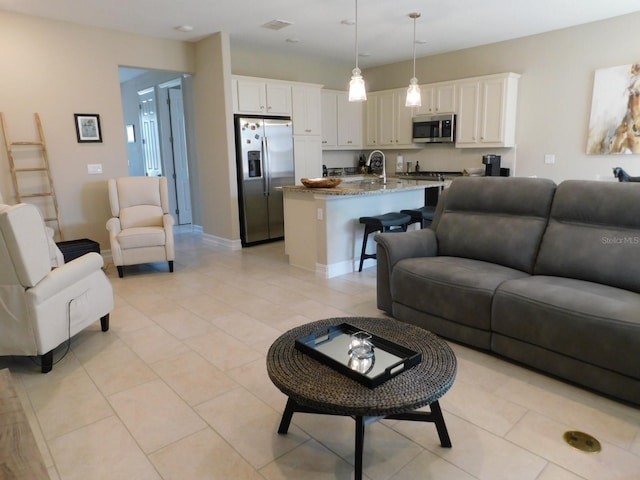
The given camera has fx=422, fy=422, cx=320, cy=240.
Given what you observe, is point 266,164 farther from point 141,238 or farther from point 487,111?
point 487,111

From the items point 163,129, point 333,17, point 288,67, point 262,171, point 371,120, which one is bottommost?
point 262,171

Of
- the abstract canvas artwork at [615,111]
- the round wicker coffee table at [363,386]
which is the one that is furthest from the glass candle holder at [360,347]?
the abstract canvas artwork at [615,111]

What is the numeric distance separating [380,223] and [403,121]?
352cm

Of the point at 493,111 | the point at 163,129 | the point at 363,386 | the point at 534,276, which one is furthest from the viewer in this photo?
the point at 163,129

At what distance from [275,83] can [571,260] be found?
474cm

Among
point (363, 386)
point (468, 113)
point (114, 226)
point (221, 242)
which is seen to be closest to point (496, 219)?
point (363, 386)

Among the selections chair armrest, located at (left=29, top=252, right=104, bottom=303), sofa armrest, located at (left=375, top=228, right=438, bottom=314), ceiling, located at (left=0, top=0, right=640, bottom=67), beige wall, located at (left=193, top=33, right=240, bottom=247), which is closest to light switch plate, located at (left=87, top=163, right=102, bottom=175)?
beige wall, located at (left=193, top=33, right=240, bottom=247)

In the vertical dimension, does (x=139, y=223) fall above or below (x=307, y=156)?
below

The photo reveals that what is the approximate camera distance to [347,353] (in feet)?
5.82

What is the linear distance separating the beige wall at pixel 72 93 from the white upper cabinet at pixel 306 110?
1738 millimetres

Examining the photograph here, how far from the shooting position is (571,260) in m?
2.57

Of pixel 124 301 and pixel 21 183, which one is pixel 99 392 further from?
pixel 21 183

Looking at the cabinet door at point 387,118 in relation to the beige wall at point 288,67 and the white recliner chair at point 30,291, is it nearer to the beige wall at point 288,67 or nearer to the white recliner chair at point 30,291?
the beige wall at point 288,67

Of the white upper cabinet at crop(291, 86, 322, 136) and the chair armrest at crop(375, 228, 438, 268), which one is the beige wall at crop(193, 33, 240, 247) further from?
the chair armrest at crop(375, 228, 438, 268)
